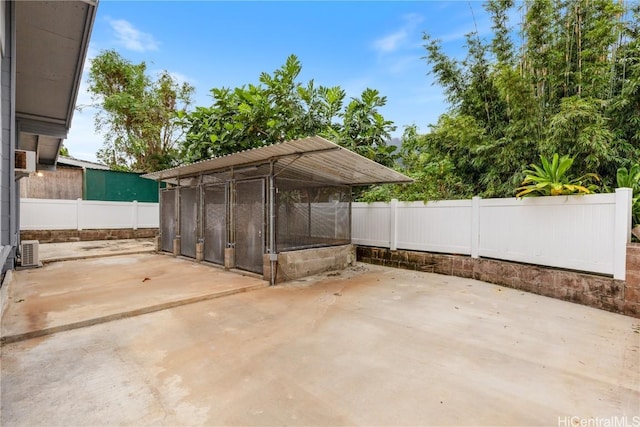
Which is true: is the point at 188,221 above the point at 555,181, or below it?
below

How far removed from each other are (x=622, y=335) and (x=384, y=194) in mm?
5219

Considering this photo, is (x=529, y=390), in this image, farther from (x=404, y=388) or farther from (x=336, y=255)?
(x=336, y=255)

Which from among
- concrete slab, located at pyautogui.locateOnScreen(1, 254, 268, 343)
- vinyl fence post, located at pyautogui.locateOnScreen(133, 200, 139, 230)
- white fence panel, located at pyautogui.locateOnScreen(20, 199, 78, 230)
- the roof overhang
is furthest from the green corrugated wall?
the roof overhang

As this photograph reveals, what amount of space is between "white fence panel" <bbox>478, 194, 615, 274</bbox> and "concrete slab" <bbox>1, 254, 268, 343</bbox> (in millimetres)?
4187

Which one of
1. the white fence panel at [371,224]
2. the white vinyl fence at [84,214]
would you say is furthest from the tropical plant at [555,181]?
the white vinyl fence at [84,214]

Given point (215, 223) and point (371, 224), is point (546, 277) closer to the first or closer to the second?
point (371, 224)

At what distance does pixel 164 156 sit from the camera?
1431 cm

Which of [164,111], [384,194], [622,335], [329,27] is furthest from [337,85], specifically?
[164,111]

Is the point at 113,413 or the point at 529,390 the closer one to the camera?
the point at 113,413

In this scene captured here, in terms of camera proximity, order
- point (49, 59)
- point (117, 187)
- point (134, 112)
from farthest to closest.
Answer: point (134, 112) < point (117, 187) < point (49, 59)

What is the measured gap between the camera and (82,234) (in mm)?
10656

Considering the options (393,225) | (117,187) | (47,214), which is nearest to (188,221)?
(393,225)

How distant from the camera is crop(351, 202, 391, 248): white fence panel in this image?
6.96m

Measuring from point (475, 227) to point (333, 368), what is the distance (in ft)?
14.2
